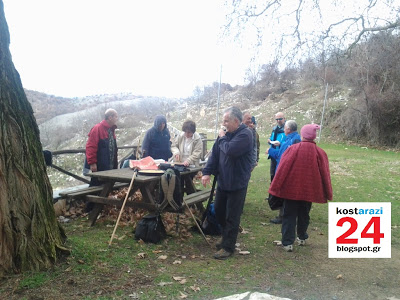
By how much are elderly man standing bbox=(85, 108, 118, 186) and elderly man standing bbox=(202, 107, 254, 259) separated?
2.29 metres

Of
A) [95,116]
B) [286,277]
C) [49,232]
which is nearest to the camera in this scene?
[49,232]

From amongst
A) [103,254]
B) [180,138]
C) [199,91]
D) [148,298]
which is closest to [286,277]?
[148,298]

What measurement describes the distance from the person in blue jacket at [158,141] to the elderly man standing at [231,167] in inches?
84.4

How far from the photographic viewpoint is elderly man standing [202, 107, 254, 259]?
4375mm

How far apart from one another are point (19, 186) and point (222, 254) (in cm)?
241

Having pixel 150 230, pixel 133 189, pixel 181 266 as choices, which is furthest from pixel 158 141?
pixel 181 266

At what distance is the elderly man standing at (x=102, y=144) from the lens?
604 centimetres

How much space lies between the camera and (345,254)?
477 centimetres

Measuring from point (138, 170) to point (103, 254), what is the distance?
170 centimetres

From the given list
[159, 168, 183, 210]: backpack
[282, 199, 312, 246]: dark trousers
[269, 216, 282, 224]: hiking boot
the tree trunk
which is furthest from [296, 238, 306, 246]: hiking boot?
the tree trunk

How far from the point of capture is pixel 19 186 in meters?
3.37

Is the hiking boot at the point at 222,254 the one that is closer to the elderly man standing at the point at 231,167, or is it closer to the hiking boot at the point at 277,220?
the elderly man standing at the point at 231,167

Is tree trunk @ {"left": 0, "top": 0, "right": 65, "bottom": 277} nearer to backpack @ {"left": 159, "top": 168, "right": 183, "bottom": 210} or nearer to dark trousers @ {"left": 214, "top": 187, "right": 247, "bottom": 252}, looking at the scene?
backpack @ {"left": 159, "top": 168, "right": 183, "bottom": 210}

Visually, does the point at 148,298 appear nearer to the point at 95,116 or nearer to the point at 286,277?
the point at 286,277
